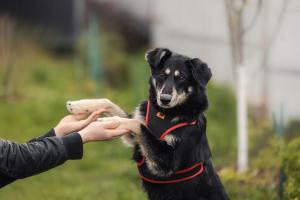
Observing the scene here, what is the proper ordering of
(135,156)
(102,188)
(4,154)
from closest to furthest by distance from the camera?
(4,154), (135,156), (102,188)

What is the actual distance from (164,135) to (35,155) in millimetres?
1017

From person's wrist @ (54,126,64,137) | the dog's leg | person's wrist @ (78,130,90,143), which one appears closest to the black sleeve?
person's wrist @ (78,130,90,143)

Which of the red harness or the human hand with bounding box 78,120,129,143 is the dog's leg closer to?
the red harness

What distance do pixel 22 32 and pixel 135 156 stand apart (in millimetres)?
7716

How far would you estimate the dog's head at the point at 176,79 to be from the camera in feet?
14.4

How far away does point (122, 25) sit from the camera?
559 inches

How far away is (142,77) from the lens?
11117 millimetres

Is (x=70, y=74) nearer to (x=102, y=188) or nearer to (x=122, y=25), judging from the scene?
(x=122, y=25)

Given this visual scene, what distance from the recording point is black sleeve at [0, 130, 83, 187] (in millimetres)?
3617

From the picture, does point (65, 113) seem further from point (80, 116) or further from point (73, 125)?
point (73, 125)

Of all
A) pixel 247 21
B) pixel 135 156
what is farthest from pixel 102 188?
pixel 247 21

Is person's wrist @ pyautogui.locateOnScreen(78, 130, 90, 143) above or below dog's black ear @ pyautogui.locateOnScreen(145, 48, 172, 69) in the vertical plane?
Result: below

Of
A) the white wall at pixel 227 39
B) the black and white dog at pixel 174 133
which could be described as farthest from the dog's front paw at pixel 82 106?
the white wall at pixel 227 39

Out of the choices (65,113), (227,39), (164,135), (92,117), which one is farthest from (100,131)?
(227,39)
